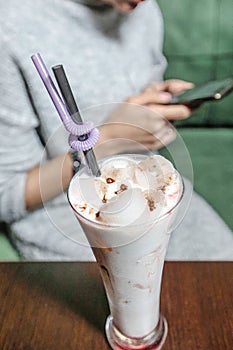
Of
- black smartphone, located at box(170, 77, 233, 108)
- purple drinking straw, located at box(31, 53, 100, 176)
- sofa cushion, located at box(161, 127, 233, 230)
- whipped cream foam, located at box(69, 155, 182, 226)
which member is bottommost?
sofa cushion, located at box(161, 127, 233, 230)

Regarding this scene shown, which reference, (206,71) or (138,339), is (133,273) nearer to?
(138,339)

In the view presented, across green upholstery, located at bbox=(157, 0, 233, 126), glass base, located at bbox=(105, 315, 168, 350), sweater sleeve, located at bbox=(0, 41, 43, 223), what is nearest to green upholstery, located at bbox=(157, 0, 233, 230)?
green upholstery, located at bbox=(157, 0, 233, 126)

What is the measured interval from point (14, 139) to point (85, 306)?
1.09ft

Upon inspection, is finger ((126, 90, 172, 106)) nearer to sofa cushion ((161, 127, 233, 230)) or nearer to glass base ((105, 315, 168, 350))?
sofa cushion ((161, 127, 233, 230))

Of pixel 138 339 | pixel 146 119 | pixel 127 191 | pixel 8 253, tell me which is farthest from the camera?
pixel 8 253

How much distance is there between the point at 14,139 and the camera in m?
0.87

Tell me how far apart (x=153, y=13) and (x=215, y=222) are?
1.22 ft

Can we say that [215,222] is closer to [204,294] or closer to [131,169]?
[204,294]

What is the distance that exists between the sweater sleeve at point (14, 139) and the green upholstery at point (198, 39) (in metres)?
0.27

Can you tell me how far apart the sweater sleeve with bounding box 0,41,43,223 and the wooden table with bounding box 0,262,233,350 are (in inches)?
8.7

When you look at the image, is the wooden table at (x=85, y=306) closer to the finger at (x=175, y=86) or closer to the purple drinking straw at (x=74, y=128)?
the purple drinking straw at (x=74, y=128)

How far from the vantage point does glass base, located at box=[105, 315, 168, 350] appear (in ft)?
1.99

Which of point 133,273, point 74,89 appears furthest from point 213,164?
point 133,273

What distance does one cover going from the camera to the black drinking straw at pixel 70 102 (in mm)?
498
